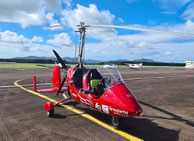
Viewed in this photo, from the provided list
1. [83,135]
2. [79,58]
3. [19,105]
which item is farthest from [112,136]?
[19,105]

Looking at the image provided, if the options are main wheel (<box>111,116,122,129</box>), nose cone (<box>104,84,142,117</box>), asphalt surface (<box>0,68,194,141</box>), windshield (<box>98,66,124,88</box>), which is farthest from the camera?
windshield (<box>98,66,124,88</box>)

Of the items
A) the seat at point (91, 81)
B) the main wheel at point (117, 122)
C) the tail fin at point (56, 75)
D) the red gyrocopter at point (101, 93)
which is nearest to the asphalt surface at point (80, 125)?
the main wheel at point (117, 122)

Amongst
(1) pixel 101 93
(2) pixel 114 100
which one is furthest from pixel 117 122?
(1) pixel 101 93

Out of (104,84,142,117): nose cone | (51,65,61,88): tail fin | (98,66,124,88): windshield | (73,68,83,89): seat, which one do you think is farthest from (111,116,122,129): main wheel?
(51,65,61,88): tail fin

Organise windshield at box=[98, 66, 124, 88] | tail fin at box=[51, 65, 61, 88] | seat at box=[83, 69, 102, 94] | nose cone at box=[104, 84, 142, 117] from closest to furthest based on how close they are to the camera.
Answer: nose cone at box=[104, 84, 142, 117]
windshield at box=[98, 66, 124, 88]
seat at box=[83, 69, 102, 94]
tail fin at box=[51, 65, 61, 88]

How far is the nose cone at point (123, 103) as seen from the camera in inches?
176

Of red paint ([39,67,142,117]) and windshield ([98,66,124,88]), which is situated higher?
windshield ([98,66,124,88])

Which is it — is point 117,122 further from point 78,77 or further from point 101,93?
point 78,77

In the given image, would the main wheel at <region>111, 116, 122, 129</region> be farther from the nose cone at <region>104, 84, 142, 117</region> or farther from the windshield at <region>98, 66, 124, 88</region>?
the windshield at <region>98, 66, 124, 88</region>

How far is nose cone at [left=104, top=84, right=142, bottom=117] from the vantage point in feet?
14.7

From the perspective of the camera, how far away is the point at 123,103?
4.60 meters

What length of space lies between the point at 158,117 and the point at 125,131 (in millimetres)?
2220

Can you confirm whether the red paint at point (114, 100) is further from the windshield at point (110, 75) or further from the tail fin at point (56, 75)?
the tail fin at point (56, 75)

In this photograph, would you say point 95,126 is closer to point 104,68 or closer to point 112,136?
point 112,136
